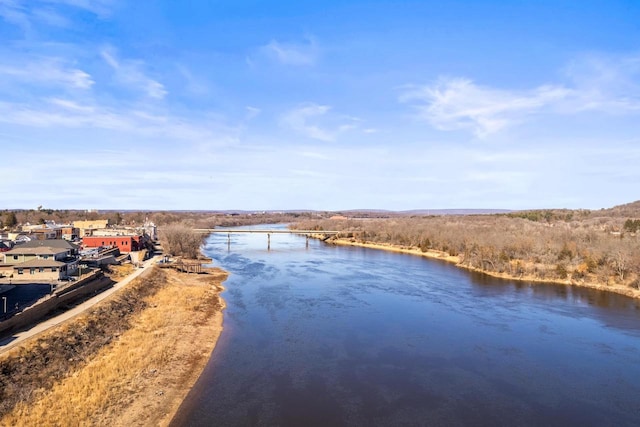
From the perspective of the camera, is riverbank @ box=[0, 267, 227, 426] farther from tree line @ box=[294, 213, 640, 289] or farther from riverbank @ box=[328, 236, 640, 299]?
tree line @ box=[294, 213, 640, 289]

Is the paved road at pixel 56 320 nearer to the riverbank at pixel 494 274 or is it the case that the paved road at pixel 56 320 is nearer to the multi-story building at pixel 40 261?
the multi-story building at pixel 40 261

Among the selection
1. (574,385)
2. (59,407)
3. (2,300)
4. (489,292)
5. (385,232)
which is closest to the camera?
(59,407)

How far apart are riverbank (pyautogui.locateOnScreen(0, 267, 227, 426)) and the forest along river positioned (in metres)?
1.19

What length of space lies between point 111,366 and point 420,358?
45.4 ft

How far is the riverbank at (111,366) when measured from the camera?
46.8ft

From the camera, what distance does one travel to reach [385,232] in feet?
281

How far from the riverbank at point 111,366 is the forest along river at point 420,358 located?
3.91 feet

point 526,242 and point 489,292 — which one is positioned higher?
point 526,242

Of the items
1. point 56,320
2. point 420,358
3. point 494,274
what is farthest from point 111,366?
point 494,274

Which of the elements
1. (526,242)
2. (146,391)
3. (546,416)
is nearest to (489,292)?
(526,242)

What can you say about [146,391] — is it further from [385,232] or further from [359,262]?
[385,232]

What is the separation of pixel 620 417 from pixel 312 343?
43.3 feet

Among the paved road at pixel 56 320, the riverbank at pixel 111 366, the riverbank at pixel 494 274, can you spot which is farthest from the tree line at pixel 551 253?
the paved road at pixel 56 320

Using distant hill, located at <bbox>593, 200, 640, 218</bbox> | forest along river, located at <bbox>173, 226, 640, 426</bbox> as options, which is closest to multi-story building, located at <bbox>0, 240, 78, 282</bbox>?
forest along river, located at <bbox>173, 226, 640, 426</bbox>
